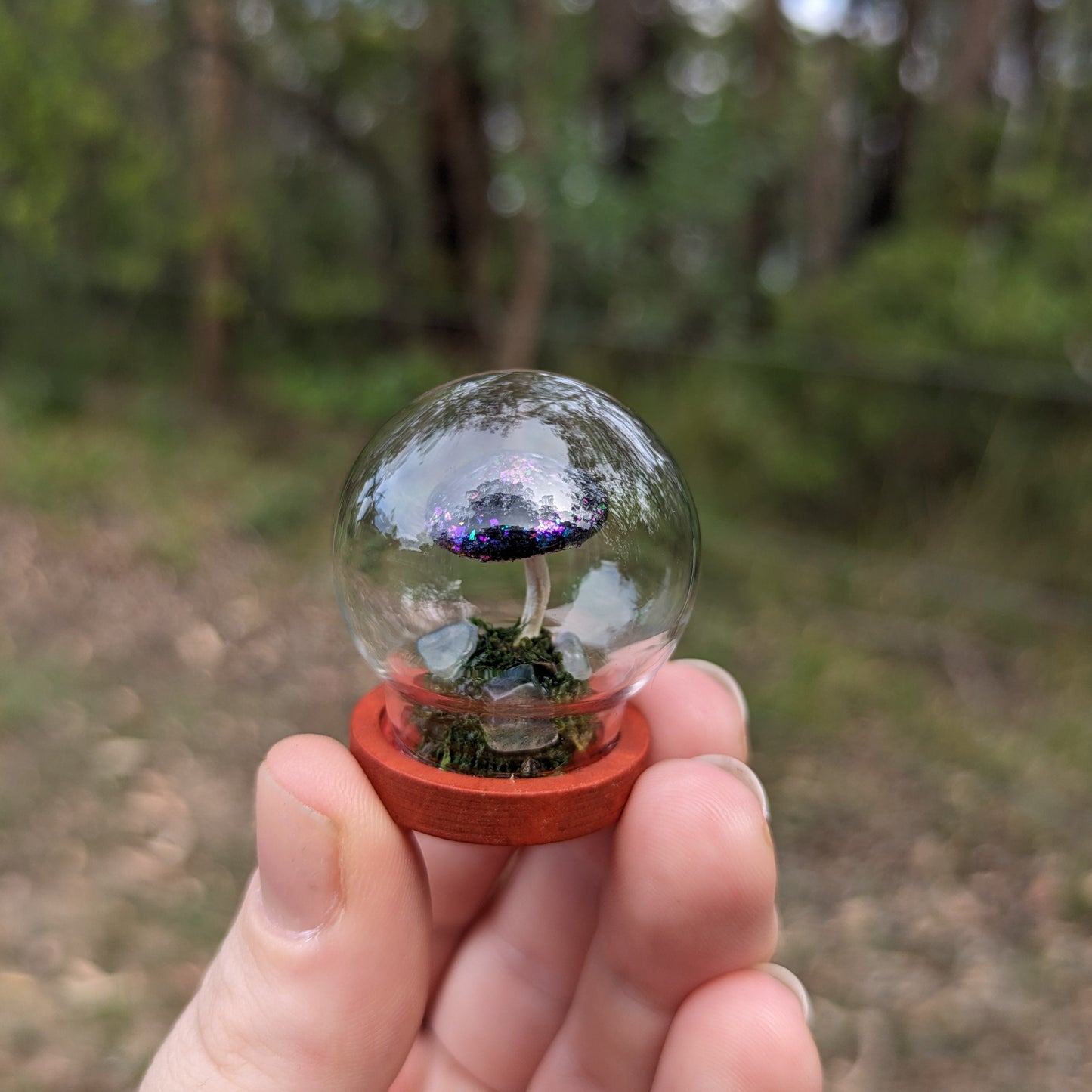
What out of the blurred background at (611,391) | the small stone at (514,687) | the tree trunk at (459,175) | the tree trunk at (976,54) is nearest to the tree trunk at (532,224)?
the blurred background at (611,391)

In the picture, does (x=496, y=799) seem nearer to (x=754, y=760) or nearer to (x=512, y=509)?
(x=512, y=509)

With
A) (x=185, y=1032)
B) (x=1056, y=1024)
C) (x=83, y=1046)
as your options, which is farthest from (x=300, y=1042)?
(x=1056, y=1024)

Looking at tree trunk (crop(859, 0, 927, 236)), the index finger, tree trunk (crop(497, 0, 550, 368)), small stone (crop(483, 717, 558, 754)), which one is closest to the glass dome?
small stone (crop(483, 717, 558, 754))

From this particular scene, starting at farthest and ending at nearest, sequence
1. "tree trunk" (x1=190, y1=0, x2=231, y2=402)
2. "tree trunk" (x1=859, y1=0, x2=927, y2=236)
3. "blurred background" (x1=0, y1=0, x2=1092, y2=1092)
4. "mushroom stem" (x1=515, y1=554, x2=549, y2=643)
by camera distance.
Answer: "tree trunk" (x1=859, y1=0, x2=927, y2=236) → "tree trunk" (x1=190, y1=0, x2=231, y2=402) → "blurred background" (x1=0, y1=0, x2=1092, y2=1092) → "mushroom stem" (x1=515, y1=554, x2=549, y2=643)

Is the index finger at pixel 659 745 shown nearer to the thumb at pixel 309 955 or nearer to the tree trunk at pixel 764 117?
the thumb at pixel 309 955

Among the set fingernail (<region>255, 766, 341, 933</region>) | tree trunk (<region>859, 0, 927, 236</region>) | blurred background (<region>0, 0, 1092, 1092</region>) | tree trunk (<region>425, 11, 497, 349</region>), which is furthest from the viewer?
tree trunk (<region>859, 0, 927, 236</region>)

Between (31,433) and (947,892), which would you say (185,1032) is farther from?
(31,433)

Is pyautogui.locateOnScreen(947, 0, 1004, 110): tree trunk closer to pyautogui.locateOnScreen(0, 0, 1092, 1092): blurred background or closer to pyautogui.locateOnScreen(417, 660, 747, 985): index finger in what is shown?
pyautogui.locateOnScreen(0, 0, 1092, 1092): blurred background
